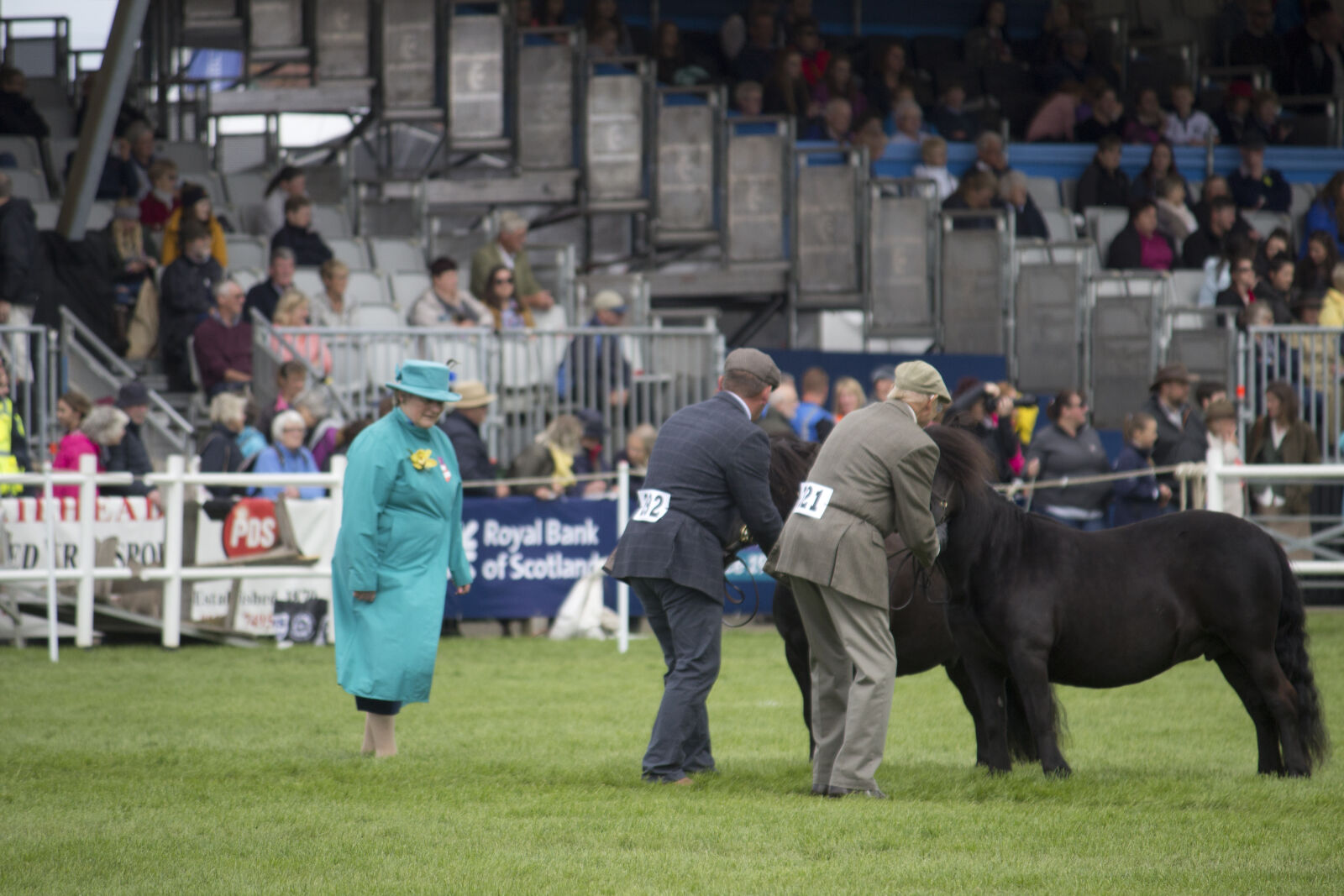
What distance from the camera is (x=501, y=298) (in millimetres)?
16609

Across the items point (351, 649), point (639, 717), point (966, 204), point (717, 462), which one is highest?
point (966, 204)

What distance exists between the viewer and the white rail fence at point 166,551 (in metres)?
12.6

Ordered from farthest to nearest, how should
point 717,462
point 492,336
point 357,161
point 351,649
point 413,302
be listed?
point 357,161
point 413,302
point 492,336
point 351,649
point 717,462

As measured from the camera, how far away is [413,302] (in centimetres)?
1686

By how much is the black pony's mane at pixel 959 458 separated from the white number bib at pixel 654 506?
1.23 m

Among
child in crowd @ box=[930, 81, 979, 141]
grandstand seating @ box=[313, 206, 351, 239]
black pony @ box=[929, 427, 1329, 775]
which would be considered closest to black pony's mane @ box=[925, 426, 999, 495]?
black pony @ box=[929, 427, 1329, 775]

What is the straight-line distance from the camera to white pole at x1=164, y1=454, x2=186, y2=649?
43.2 ft

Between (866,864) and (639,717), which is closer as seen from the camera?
(866,864)

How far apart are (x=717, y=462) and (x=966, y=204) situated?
474 inches

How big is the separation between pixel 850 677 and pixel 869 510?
794mm

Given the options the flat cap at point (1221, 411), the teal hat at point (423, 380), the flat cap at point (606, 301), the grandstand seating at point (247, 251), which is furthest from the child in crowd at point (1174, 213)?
the teal hat at point (423, 380)

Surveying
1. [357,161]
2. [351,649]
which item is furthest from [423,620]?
[357,161]

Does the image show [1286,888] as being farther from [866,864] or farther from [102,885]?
[102,885]

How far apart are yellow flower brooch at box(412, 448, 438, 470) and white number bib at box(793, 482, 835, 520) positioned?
6.69ft
